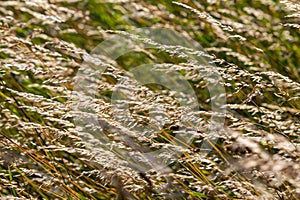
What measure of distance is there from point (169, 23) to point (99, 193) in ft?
2.58

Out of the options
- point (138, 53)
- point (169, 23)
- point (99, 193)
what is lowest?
point (99, 193)

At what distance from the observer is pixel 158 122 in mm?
1672

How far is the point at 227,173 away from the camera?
1.60 m

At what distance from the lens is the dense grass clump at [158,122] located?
1565 millimetres

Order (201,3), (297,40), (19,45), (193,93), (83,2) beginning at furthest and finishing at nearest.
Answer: (83,2), (201,3), (297,40), (193,93), (19,45)

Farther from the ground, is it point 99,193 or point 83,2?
point 83,2

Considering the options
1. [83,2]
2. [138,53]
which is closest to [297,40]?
[138,53]

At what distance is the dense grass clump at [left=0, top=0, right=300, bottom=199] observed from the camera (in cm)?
157

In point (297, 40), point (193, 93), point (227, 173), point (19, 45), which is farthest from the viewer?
point (297, 40)

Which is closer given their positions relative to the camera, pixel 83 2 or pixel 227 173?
pixel 227 173

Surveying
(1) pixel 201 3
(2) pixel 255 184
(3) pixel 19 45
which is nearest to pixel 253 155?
(2) pixel 255 184

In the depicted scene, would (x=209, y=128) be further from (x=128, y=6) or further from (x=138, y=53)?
(x=128, y=6)

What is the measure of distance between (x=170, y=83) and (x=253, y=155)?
0.58 metres

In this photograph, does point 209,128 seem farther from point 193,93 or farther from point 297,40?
point 297,40
